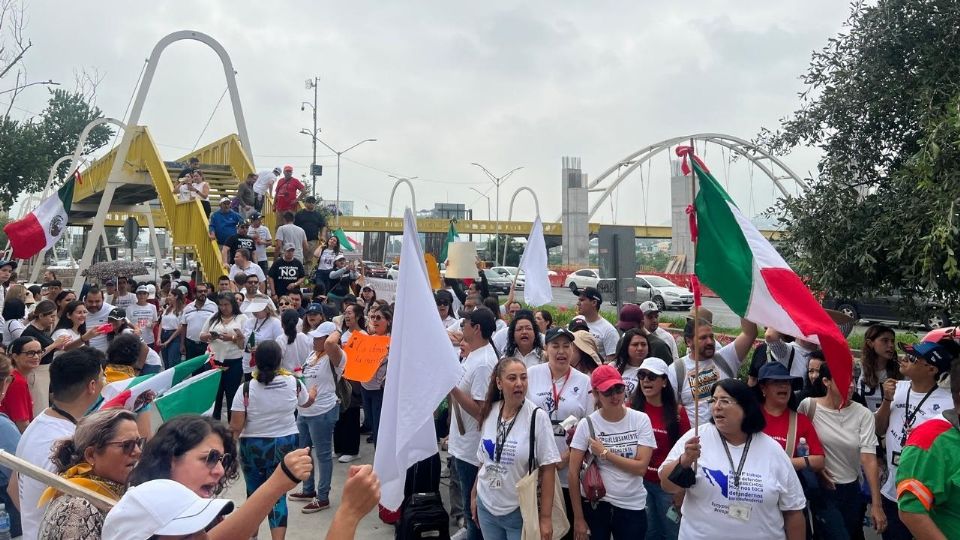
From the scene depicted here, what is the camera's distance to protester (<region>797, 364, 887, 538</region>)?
483cm

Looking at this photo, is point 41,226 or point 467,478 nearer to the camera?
point 467,478

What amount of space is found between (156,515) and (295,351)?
21.9ft

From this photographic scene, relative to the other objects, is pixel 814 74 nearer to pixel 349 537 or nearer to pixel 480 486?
pixel 480 486

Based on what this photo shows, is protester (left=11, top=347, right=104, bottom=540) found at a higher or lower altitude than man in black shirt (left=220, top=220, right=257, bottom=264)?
lower

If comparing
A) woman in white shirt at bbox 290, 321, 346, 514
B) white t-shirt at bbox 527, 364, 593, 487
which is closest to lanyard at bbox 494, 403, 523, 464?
white t-shirt at bbox 527, 364, 593, 487

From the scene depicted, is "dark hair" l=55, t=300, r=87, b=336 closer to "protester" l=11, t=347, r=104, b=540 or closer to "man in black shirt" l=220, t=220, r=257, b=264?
"protester" l=11, t=347, r=104, b=540

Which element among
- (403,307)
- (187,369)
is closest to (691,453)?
(403,307)

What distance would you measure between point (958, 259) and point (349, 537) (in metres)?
4.07

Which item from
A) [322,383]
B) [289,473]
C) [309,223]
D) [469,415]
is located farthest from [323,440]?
[309,223]

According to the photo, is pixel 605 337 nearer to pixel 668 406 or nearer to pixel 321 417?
pixel 668 406

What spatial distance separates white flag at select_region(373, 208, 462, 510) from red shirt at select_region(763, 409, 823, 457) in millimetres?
2021

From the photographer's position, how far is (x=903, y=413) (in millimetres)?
4910

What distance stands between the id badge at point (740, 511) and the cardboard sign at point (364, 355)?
4176mm

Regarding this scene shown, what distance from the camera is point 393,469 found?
3623 millimetres
